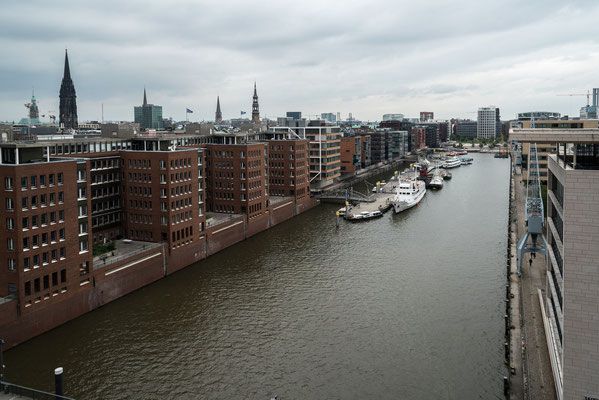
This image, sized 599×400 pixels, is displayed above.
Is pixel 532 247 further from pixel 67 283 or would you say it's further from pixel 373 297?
pixel 67 283

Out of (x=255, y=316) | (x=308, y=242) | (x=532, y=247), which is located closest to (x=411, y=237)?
(x=308, y=242)

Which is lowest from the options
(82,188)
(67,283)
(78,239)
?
(67,283)

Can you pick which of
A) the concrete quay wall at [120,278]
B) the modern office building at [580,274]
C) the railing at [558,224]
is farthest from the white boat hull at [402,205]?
the modern office building at [580,274]

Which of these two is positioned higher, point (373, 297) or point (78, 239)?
point (78, 239)

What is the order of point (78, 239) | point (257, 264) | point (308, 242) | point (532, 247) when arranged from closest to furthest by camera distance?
point (78, 239)
point (532, 247)
point (257, 264)
point (308, 242)

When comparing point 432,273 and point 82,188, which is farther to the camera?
point 432,273

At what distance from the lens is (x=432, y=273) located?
59.7 metres

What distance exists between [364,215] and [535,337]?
55.7 metres

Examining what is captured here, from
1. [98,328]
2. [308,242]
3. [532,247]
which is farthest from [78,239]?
[532,247]

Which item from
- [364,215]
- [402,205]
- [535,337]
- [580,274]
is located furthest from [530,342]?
[402,205]

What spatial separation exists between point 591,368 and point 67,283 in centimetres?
4136

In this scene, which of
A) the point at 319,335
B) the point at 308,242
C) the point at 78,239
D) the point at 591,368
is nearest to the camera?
the point at 591,368

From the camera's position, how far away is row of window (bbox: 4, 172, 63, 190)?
41.3m

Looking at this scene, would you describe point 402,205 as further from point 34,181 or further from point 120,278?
point 34,181
